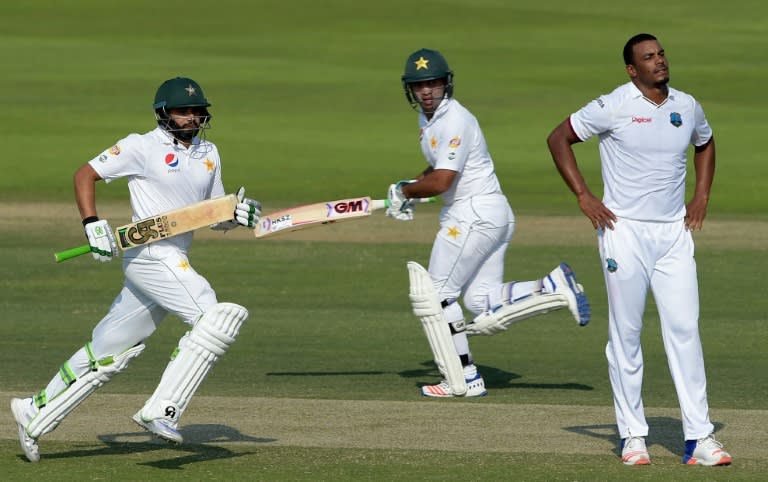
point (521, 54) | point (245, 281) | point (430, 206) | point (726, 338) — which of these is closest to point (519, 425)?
point (726, 338)

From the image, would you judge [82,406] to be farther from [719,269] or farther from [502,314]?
[719,269]

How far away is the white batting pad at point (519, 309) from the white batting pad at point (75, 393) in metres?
2.69

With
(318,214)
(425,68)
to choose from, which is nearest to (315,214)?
(318,214)

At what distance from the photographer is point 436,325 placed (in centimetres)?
855

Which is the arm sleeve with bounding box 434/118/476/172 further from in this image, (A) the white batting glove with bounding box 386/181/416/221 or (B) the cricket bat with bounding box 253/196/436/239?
(B) the cricket bat with bounding box 253/196/436/239

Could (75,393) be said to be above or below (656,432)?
above

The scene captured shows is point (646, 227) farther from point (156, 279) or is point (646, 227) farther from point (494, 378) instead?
point (494, 378)

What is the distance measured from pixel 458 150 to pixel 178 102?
7.28 feet

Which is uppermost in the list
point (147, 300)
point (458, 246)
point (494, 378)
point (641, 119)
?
point (641, 119)

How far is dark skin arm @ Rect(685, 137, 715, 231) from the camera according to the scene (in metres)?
6.68

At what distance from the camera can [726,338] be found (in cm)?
1051

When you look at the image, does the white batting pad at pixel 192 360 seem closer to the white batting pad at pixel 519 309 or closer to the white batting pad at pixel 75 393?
the white batting pad at pixel 75 393

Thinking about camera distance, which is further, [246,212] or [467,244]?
[467,244]

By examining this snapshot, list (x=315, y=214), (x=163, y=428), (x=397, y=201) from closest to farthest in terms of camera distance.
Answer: (x=163, y=428) → (x=315, y=214) → (x=397, y=201)
